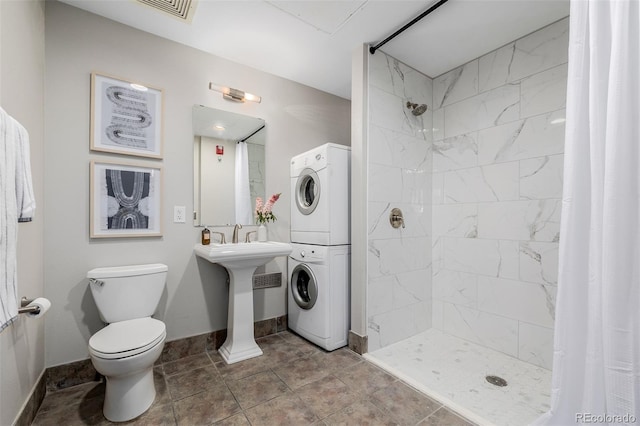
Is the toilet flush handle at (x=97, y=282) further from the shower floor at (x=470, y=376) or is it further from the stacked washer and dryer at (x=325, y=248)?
the shower floor at (x=470, y=376)

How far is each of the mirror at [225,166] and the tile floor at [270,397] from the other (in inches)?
46.1

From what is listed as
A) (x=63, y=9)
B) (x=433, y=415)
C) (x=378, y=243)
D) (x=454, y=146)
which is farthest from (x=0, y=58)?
(x=454, y=146)

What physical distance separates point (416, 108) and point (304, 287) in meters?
1.98

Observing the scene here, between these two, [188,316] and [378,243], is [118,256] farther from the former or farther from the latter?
[378,243]

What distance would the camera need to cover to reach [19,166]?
1.12 meters

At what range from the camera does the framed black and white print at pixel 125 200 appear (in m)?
1.98

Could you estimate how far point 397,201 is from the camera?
8.36 ft

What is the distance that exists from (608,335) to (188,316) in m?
2.49

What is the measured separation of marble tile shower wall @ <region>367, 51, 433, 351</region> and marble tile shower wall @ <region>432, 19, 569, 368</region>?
17 cm

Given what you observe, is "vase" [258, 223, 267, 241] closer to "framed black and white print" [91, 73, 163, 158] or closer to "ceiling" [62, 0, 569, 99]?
"framed black and white print" [91, 73, 163, 158]

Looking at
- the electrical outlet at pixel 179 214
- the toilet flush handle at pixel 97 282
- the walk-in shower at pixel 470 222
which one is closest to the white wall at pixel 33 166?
the toilet flush handle at pixel 97 282

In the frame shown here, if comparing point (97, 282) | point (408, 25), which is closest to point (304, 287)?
point (97, 282)

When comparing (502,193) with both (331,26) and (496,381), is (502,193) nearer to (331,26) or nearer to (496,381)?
(496,381)

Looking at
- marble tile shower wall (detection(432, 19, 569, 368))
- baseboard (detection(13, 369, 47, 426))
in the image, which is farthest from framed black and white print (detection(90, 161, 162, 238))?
marble tile shower wall (detection(432, 19, 569, 368))
